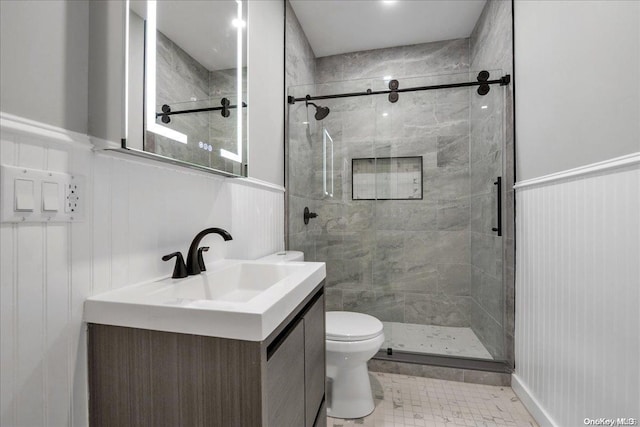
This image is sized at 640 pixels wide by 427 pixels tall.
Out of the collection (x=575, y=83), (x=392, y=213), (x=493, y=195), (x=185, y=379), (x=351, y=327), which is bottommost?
(x=351, y=327)

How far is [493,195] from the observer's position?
6.90 ft

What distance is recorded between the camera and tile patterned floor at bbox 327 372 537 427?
158 cm

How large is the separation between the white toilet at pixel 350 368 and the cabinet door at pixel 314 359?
0.35m

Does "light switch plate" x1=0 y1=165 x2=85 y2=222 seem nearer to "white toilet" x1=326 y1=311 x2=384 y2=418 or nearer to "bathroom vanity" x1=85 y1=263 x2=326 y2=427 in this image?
"bathroom vanity" x1=85 y1=263 x2=326 y2=427

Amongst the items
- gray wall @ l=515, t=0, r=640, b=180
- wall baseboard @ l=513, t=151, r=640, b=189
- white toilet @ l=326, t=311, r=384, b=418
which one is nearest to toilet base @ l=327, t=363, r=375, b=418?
white toilet @ l=326, t=311, r=384, b=418

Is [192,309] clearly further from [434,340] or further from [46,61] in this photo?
[434,340]

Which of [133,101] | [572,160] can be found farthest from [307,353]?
[572,160]

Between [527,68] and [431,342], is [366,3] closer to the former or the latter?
[527,68]

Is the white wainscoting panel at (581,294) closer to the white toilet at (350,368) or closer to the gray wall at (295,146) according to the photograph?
the white toilet at (350,368)

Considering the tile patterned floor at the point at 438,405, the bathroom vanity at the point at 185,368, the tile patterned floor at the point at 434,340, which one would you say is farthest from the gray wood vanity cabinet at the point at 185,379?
the tile patterned floor at the point at 434,340

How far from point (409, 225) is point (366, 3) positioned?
5.85 feet

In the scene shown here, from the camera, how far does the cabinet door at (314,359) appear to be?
41.1 inches

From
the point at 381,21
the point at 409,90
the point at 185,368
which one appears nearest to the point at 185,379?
the point at 185,368

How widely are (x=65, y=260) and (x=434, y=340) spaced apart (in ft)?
7.79
